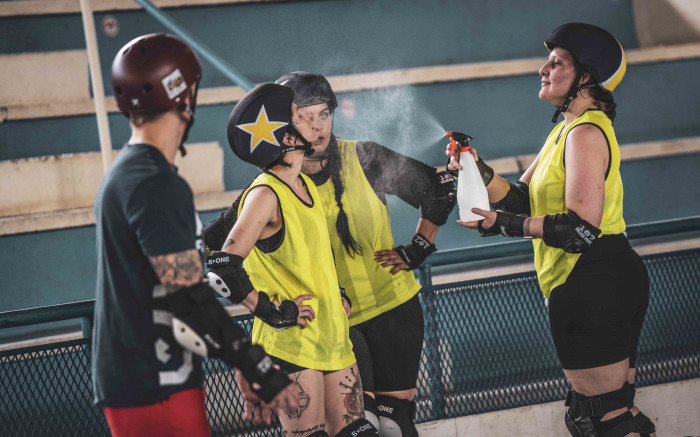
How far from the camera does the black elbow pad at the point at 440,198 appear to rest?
316cm

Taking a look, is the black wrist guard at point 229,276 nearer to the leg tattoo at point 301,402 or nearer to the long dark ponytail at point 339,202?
the leg tattoo at point 301,402

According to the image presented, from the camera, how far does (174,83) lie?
1.87 m

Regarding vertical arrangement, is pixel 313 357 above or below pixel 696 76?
below

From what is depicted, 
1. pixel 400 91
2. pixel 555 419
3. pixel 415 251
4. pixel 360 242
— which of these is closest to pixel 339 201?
pixel 360 242

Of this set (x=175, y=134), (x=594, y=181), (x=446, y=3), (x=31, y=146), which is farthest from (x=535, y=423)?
(x=31, y=146)

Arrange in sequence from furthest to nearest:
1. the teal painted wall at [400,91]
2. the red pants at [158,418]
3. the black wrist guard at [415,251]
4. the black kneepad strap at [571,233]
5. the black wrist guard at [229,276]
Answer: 1. the teal painted wall at [400,91]
2. the black wrist guard at [415,251]
3. the black kneepad strap at [571,233]
4. the black wrist guard at [229,276]
5. the red pants at [158,418]

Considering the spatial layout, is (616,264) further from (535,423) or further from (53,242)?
(53,242)

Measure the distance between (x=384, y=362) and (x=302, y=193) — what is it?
882 mm

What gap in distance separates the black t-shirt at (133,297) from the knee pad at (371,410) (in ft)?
4.02

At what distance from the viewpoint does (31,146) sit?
511 cm

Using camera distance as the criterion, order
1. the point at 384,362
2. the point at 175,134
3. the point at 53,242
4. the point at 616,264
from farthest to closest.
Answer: the point at 53,242 < the point at 384,362 < the point at 616,264 < the point at 175,134

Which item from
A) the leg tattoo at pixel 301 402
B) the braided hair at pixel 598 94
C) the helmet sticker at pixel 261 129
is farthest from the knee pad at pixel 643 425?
the helmet sticker at pixel 261 129

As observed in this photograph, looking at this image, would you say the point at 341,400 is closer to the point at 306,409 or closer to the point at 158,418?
the point at 306,409

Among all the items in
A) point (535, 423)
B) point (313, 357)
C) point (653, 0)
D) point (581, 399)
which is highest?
point (653, 0)
